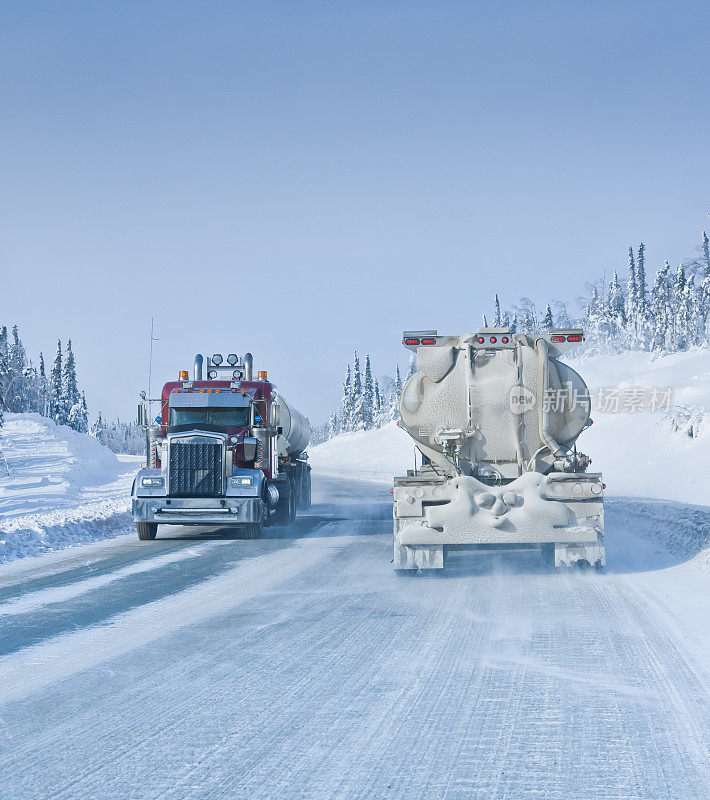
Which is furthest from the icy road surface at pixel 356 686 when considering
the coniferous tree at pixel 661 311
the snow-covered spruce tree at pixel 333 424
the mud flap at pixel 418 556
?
the snow-covered spruce tree at pixel 333 424

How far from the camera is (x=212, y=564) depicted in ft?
39.9

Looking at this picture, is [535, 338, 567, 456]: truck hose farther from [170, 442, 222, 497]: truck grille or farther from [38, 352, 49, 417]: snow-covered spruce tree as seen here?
[38, 352, 49, 417]: snow-covered spruce tree

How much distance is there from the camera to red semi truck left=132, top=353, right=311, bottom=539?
49.6ft

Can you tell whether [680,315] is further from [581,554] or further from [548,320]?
[581,554]

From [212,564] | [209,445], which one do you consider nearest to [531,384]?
[212,564]

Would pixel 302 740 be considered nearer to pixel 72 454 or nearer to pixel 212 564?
pixel 212 564

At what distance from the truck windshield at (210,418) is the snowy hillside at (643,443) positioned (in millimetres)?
14074

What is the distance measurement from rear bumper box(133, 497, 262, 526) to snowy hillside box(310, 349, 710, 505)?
14.2 metres

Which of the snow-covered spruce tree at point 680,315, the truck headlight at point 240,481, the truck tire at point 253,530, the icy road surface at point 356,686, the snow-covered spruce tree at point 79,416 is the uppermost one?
the snow-covered spruce tree at point 680,315

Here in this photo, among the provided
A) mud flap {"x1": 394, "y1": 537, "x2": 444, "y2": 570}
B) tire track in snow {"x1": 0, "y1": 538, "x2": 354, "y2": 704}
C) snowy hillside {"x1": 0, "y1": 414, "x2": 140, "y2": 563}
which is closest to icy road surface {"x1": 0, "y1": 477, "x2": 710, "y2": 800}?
tire track in snow {"x1": 0, "y1": 538, "x2": 354, "y2": 704}

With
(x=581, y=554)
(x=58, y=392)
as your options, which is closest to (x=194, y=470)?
(x=581, y=554)

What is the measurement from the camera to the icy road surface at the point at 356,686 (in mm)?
4070

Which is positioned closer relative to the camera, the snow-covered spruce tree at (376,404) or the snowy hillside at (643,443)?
the snowy hillside at (643,443)

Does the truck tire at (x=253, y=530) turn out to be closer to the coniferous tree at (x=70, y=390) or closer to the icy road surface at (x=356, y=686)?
the icy road surface at (x=356, y=686)
